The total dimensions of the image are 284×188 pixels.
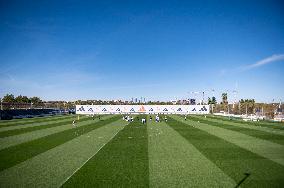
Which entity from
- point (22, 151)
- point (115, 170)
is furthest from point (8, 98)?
point (115, 170)

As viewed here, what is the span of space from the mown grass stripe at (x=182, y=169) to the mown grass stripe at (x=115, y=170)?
18.3 inches

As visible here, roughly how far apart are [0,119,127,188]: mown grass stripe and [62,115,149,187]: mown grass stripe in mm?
526

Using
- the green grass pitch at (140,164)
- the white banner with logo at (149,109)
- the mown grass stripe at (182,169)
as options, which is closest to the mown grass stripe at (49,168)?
the green grass pitch at (140,164)

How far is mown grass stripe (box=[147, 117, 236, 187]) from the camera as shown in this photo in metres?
12.7

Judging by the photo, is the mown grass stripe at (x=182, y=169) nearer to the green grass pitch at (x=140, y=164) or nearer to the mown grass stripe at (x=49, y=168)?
the green grass pitch at (x=140, y=164)

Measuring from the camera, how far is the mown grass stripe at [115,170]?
12539 mm

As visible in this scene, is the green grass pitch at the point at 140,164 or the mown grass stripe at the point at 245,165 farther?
the mown grass stripe at the point at 245,165

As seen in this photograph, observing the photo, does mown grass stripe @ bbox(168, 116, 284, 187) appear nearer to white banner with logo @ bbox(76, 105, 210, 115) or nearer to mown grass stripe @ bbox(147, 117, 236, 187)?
mown grass stripe @ bbox(147, 117, 236, 187)

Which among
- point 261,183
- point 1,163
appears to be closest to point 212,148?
point 261,183

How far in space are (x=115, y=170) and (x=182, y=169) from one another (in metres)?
3.06

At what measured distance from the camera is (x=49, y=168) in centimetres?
1506

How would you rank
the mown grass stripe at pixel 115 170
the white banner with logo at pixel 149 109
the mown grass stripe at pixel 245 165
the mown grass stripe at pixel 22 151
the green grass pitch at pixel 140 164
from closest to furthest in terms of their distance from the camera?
the mown grass stripe at pixel 115 170
the green grass pitch at pixel 140 164
the mown grass stripe at pixel 245 165
the mown grass stripe at pixel 22 151
the white banner with logo at pixel 149 109

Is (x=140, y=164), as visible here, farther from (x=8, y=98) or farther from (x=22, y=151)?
(x=8, y=98)

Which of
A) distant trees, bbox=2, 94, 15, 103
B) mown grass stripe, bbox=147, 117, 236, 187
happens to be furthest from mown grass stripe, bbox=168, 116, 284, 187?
distant trees, bbox=2, 94, 15, 103
